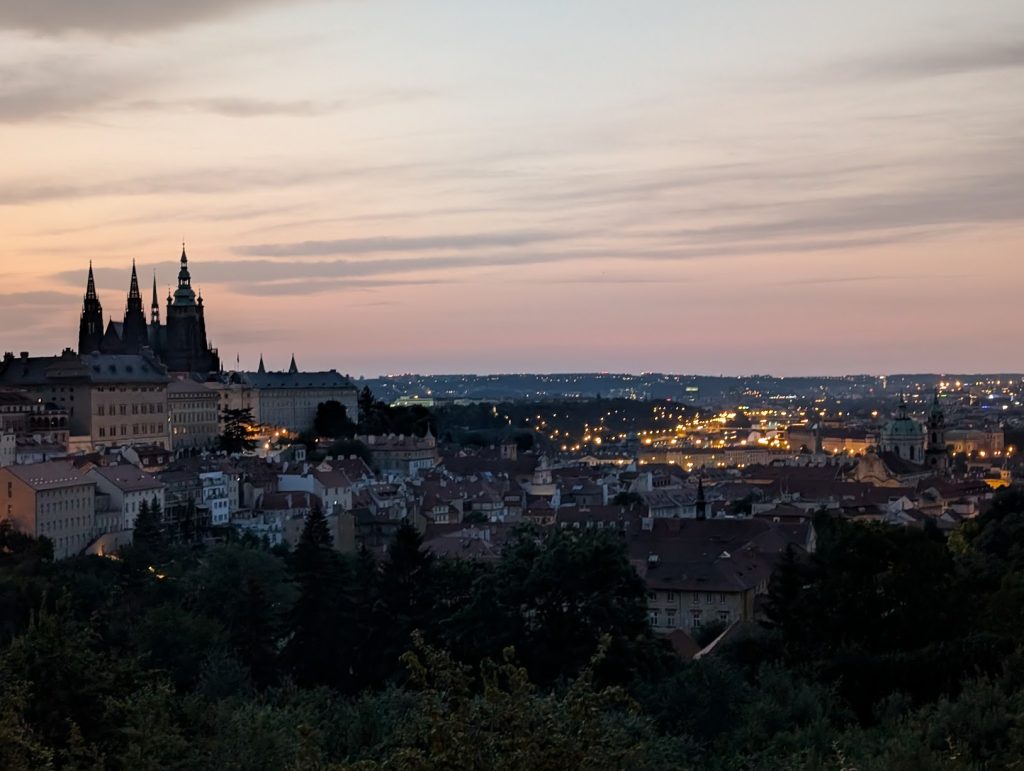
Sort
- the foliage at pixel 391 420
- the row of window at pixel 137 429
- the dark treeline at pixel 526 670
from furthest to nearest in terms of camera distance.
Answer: the foliage at pixel 391 420
the row of window at pixel 137 429
the dark treeline at pixel 526 670

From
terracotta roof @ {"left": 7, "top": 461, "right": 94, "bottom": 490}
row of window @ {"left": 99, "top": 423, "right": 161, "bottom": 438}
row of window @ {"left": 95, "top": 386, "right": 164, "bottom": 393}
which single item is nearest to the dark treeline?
terracotta roof @ {"left": 7, "top": 461, "right": 94, "bottom": 490}

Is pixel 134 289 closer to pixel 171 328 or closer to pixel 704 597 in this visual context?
pixel 171 328

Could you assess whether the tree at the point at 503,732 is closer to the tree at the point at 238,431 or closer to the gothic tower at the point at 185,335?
the tree at the point at 238,431

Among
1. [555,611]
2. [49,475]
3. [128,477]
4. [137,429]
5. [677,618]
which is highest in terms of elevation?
[137,429]

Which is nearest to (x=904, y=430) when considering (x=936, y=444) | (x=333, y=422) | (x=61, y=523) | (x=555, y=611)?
(x=936, y=444)

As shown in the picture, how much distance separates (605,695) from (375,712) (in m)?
7.15

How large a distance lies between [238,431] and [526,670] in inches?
3144

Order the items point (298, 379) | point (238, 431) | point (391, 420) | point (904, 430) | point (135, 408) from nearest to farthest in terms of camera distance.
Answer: point (135, 408) → point (238, 431) → point (391, 420) → point (904, 430) → point (298, 379)

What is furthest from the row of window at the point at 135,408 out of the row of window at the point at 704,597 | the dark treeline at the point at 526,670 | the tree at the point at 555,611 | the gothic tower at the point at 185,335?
the tree at the point at 555,611

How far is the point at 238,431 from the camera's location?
89.8 m

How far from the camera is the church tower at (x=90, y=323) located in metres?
97.9

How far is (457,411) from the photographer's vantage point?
555 ft

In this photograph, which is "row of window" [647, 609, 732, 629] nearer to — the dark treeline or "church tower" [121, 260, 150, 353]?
the dark treeline

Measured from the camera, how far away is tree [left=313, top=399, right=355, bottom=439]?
97.6 metres
